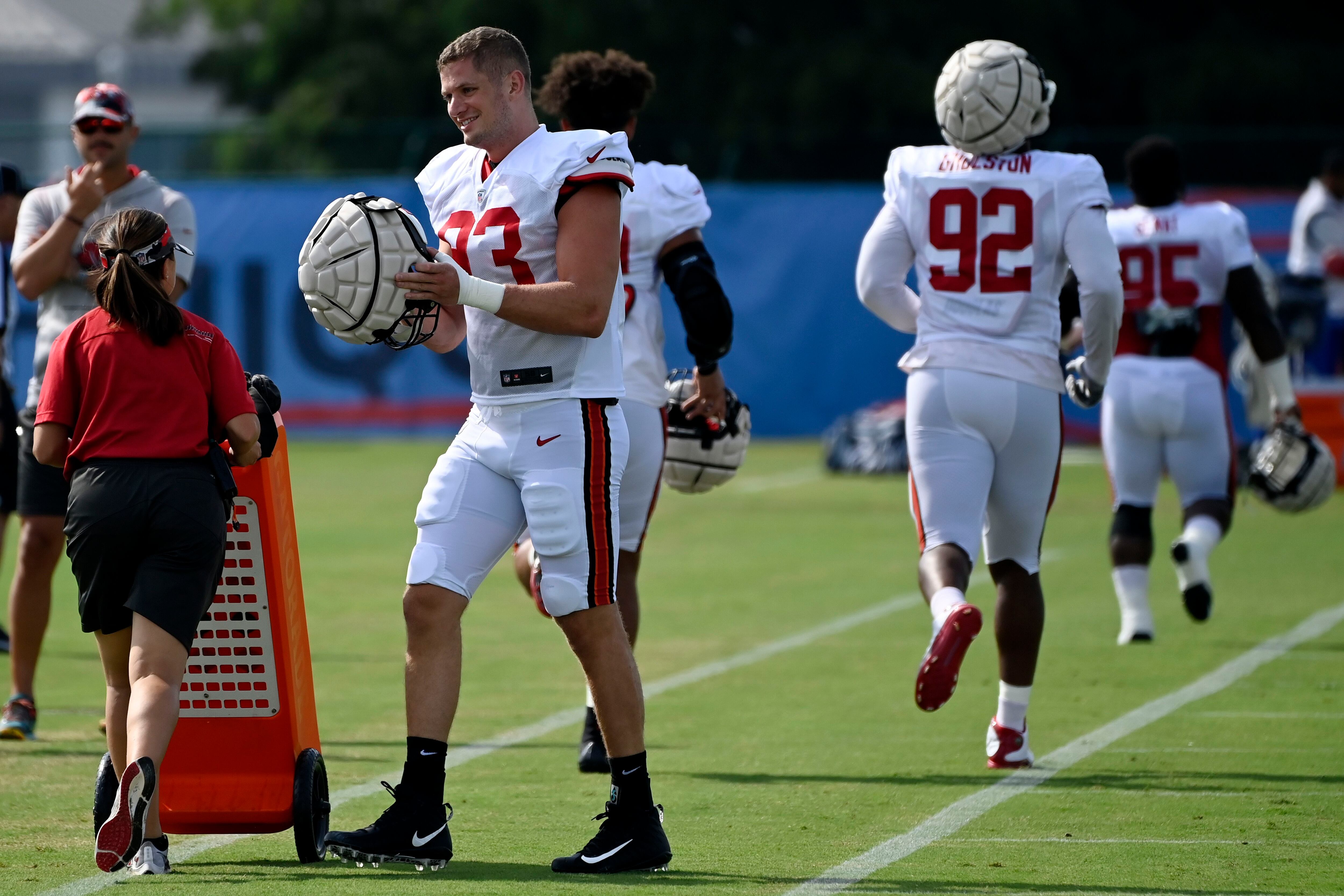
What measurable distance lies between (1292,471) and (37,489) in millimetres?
5598

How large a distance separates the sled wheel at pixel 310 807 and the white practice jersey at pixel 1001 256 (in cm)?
224

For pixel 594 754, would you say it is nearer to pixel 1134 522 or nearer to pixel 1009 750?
pixel 1009 750

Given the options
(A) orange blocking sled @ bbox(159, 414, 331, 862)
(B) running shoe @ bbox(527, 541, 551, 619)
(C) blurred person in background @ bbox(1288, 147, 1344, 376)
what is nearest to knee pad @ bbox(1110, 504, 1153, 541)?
(B) running shoe @ bbox(527, 541, 551, 619)

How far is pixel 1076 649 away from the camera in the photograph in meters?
9.05

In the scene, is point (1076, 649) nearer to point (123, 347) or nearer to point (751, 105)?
point (123, 347)

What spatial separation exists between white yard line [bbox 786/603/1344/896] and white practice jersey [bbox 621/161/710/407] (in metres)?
1.64

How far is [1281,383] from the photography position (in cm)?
891

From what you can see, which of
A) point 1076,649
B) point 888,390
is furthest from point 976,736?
point 888,390

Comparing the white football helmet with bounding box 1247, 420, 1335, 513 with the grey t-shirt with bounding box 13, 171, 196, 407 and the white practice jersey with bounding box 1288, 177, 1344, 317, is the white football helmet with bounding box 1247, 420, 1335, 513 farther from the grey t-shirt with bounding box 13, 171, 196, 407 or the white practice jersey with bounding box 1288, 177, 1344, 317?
the white practice jersey with bounding box 1288, 177, 1344, 317

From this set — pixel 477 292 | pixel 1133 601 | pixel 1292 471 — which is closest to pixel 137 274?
pixel 477 292

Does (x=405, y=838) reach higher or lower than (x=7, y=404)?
lower

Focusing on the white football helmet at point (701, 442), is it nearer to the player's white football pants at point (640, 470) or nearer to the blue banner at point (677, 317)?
the player's white football pants at point (640, 470)

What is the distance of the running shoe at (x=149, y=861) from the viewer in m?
4.91

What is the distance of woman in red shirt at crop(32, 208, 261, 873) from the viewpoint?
4.89 m
